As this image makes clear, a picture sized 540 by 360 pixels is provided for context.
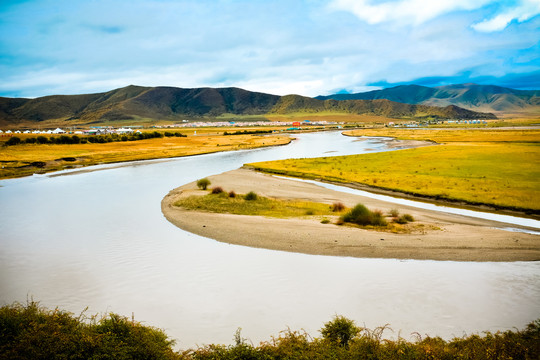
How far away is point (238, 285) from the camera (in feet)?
46.7

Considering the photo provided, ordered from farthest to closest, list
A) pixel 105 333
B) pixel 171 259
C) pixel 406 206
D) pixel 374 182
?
pixel 374 182 → pixel 406 206 → pixel 171 259 → pixel 105 333

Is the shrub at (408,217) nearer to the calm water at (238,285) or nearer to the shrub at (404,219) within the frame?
the shrub at (404,219)

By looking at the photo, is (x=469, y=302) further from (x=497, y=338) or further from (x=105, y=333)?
(x=105, y=333)

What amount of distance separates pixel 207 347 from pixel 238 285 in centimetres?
436

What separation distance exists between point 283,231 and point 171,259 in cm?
685

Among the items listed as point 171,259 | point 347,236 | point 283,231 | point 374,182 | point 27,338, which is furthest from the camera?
point 374,182

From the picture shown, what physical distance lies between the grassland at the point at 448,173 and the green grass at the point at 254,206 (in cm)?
1060

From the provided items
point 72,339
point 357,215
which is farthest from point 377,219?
point 72,339

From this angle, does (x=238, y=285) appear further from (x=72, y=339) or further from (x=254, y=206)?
(x=254, y=206)

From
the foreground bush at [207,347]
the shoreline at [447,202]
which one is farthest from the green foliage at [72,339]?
the shoreline at [447,202]

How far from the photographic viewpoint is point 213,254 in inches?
703

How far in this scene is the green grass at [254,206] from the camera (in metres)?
25.0

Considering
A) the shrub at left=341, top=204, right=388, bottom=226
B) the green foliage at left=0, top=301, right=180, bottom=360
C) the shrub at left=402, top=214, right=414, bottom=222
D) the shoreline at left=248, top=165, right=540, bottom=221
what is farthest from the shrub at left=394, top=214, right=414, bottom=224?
A: the green foliage at left=0, top=301, right=180, bottom=360

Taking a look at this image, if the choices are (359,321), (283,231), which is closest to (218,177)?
(283,231)
